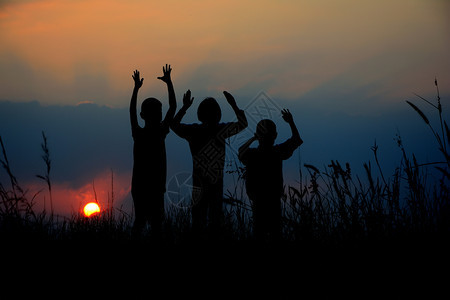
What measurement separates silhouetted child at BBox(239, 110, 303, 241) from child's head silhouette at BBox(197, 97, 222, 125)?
0.45 metres

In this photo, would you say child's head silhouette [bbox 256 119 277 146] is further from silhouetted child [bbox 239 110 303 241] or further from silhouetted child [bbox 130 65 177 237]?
silhouetted child [bbox 130 65 177 237]

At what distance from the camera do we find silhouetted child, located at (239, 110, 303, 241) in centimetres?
455

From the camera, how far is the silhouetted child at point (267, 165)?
455 centimetres

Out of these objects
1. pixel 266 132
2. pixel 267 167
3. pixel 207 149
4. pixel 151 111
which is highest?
pixel 151 111

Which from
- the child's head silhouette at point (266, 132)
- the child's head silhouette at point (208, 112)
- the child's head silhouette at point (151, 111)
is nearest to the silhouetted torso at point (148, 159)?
the child's head silhouette at point (151, 111)

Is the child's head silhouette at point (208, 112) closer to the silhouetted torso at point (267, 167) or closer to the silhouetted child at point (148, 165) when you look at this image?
the silhouetted child at point (148, 165)

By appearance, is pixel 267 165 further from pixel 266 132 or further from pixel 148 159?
pixel 148 159

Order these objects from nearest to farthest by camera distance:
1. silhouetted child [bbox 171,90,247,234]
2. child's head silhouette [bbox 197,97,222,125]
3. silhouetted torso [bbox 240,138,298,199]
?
silhouetted child [bbox 171,90,247,234] → silhouetted torso [bbox 240,138,298,199] → child's head silhouette [bbox 197,97,222,125]

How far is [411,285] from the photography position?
8.40ft

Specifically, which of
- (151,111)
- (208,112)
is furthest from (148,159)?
(208,112)

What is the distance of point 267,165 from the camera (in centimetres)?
470

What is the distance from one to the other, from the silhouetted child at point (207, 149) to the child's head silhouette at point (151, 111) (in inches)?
8.1

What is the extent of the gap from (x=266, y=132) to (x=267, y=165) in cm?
34

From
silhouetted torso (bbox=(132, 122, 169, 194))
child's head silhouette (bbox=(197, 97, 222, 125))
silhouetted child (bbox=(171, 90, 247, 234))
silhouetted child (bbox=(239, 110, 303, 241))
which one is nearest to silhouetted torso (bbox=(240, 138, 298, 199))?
silhouetted child (bbox=(239, 110, 303, 241))
